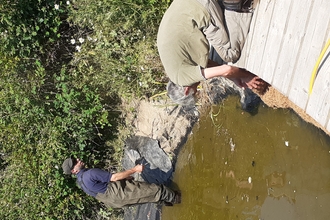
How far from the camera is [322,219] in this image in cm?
339

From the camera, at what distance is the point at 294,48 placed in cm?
256

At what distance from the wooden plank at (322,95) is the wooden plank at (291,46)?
0.26 meters

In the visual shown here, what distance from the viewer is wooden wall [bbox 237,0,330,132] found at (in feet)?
7.53

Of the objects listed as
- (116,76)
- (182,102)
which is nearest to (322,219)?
(182,102)

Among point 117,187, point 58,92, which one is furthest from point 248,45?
point 58,92

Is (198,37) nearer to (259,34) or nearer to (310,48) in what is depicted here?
(259,34)

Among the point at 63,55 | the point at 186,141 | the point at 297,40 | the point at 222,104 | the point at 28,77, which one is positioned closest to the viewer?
the point at 297,40

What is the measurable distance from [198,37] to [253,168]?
66.6 inches

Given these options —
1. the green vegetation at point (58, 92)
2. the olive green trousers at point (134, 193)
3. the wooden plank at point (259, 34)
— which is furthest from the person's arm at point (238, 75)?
the olive green trousers at point (134, 193)

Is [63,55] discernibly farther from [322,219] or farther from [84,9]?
[322,219]

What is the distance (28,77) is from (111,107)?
1.29m

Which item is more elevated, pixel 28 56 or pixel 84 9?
pixel 84 9

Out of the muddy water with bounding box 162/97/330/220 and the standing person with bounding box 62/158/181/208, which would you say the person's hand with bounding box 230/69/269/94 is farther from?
the standing person with bounding box 62/158/181/208

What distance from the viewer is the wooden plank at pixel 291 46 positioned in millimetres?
2486
